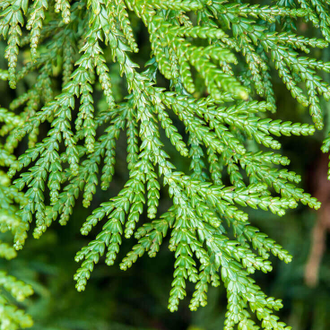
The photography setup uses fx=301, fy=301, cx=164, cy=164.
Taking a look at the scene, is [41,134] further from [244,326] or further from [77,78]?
[244,326]

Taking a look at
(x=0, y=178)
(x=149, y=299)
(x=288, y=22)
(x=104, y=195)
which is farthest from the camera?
(x=149, y=299)

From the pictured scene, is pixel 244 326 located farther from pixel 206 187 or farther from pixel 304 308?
pixel 304 308

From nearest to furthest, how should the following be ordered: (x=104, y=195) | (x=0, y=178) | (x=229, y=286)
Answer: (x=0, y=178), (x=229, y=286), (x=104, y=195)

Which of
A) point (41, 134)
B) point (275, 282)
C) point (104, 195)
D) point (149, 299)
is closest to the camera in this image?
point (41, 134)

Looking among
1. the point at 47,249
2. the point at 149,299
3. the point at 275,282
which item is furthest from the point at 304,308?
the point at 47,249

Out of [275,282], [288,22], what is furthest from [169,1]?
[275,282]

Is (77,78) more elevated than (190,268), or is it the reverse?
(77,78)

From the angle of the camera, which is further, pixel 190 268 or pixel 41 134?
pixel 41 134

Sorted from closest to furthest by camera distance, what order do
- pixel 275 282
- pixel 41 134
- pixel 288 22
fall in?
pixel 288 22
pixel 41 134
pixel 275 282

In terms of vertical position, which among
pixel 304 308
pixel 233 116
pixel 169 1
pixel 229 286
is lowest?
pixel 304 308
